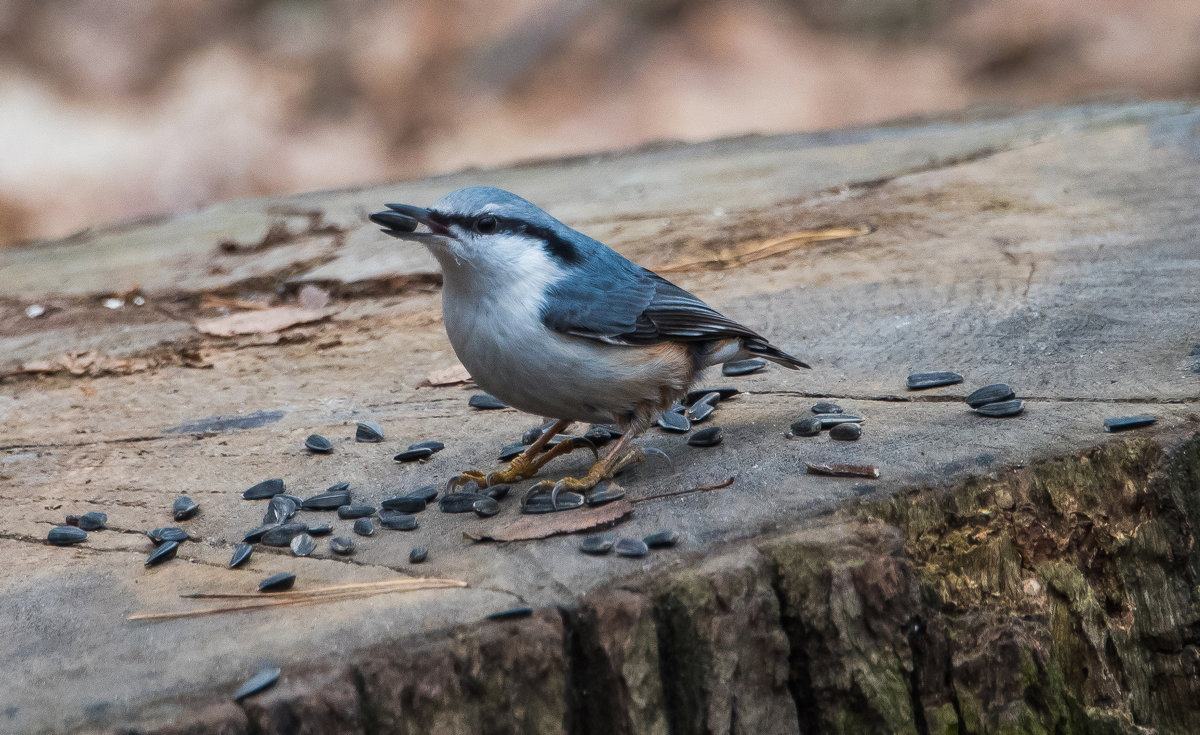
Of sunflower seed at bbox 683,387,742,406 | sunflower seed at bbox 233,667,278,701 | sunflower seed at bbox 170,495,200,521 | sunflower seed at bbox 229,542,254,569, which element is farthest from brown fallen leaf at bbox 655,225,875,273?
sunflower seed at bbox 233,667,278,701

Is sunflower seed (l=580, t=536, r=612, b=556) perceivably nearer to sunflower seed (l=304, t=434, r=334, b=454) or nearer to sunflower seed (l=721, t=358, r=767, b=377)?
sunflower seed (l=304, t=434, r=334, b=454)

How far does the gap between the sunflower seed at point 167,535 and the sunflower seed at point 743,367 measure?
1838 mm

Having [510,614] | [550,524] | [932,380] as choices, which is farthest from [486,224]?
[932,380]

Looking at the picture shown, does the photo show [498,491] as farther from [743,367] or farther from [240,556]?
[743,367]

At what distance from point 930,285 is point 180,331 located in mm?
2883

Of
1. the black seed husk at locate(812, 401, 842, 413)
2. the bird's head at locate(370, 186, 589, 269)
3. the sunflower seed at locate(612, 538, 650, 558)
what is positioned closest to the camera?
the sunflower seed at locate(612, 538, 650, 558)

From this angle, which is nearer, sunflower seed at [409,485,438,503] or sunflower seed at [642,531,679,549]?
sunflower seed at [642,531,679,549]

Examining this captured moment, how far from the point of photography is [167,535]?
254 centimetres

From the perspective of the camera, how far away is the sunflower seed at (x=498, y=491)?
2805mm

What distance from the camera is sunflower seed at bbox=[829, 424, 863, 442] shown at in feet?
8.98

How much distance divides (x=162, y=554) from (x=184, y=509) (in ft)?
0.95

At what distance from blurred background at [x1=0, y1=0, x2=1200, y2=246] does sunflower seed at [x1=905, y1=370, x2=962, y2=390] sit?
26.4ft

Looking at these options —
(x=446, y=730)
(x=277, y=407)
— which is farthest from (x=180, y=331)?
(x=446, y=730)

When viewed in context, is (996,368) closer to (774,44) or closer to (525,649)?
(525,649)
